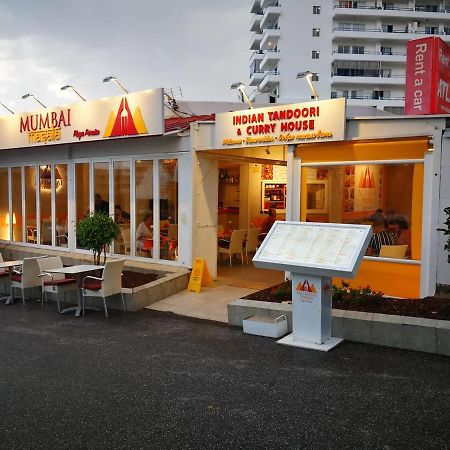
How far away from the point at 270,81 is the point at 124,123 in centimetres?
6421

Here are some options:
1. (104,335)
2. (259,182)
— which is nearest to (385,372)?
(104,335)

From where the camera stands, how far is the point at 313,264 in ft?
20.1

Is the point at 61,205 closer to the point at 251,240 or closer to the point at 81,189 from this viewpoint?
the point at 81,189

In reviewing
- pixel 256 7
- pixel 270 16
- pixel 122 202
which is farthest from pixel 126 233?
pixel 256 7

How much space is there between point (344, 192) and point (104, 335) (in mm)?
4933

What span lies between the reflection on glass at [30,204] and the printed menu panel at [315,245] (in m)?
9.71

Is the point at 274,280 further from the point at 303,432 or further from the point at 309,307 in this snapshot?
the point at 303,432

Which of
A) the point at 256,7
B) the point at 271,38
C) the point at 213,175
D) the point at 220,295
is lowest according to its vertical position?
the point at 220,295

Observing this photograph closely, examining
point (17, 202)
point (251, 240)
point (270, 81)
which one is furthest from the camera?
point (270, 81)

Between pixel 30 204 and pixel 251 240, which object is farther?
pixel 30 204

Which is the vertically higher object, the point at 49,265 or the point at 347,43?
the point at 347,43

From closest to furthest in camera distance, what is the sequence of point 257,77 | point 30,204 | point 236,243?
point 236,243 < point 30,204 < point 257,77

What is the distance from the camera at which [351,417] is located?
437cm

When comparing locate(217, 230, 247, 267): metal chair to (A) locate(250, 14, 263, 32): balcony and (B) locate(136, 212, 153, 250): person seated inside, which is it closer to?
(B) locate(136, 212, 153, 250): person seated inside
